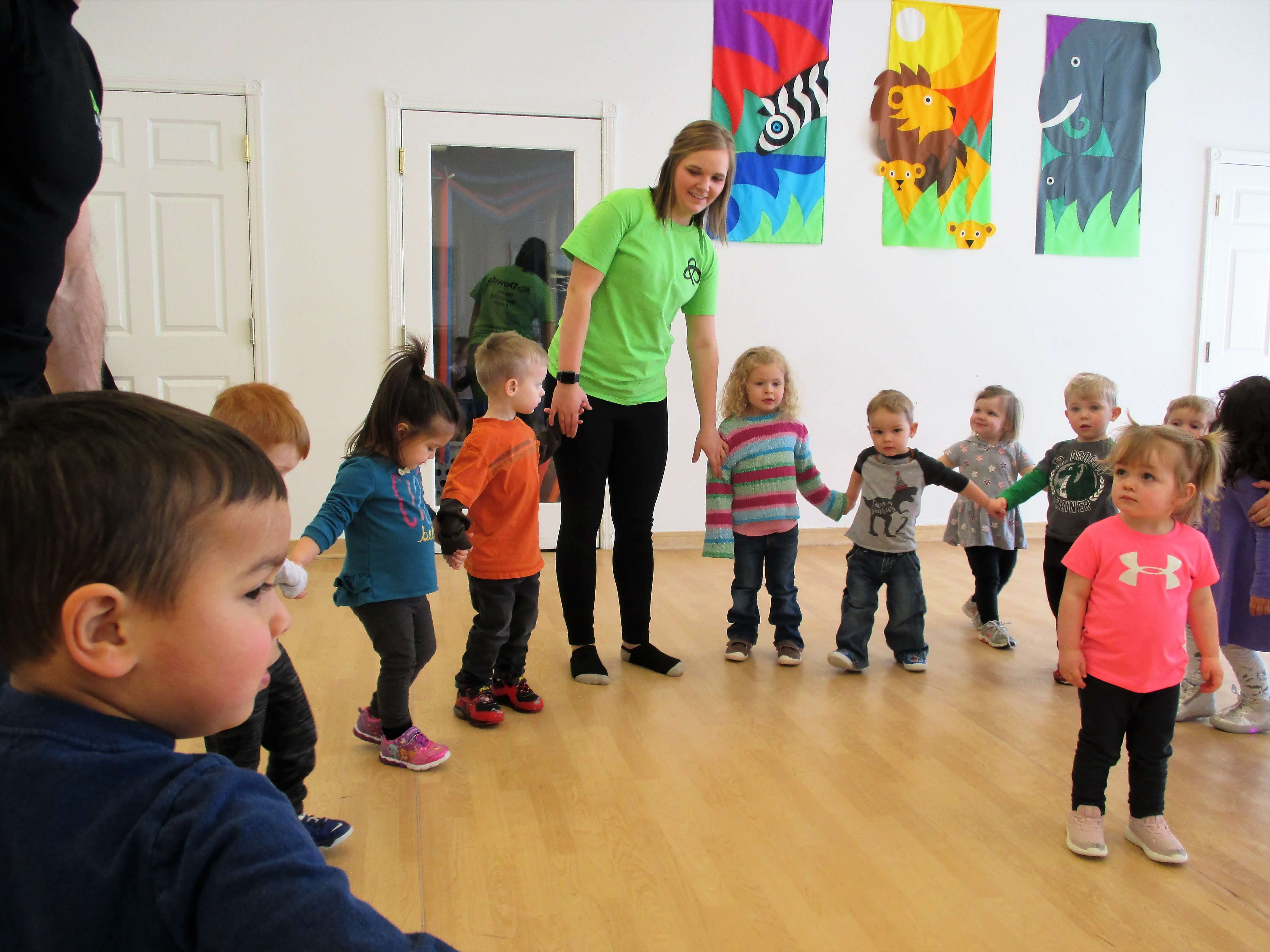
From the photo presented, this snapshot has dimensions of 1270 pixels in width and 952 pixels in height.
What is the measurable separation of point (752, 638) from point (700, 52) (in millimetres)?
3020

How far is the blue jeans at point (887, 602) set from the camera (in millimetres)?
3016

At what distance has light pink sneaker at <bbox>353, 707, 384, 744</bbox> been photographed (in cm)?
237

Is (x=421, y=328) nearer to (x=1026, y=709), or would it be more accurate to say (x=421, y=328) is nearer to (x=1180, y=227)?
(x=1026, y=709)

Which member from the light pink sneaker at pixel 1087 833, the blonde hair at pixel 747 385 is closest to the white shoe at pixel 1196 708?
the light pink sneaker at pixel 1087 833

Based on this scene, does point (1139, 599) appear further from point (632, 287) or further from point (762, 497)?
point (632, 287)

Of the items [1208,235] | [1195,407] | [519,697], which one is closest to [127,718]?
Answer: [519,697]

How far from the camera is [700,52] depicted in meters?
4.68

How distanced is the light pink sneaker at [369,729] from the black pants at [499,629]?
26 cm

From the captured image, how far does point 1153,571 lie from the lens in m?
1.87

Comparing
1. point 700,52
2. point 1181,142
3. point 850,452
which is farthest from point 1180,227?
point 700,52

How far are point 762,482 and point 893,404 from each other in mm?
475

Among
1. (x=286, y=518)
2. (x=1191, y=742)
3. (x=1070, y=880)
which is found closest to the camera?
A: (x=286, y=518)

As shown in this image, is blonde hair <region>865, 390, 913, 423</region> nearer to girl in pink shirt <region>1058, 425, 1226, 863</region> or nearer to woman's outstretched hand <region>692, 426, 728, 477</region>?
woman's outstretched hand <region>692, 426, 728, 477</region>

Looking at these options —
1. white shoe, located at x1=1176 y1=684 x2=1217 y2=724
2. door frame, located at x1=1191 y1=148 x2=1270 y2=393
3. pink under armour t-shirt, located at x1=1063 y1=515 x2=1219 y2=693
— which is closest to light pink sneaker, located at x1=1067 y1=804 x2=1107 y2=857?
pink under armour t-shirt, located at x1=1063 y1=515 x2=1219 y2=693
